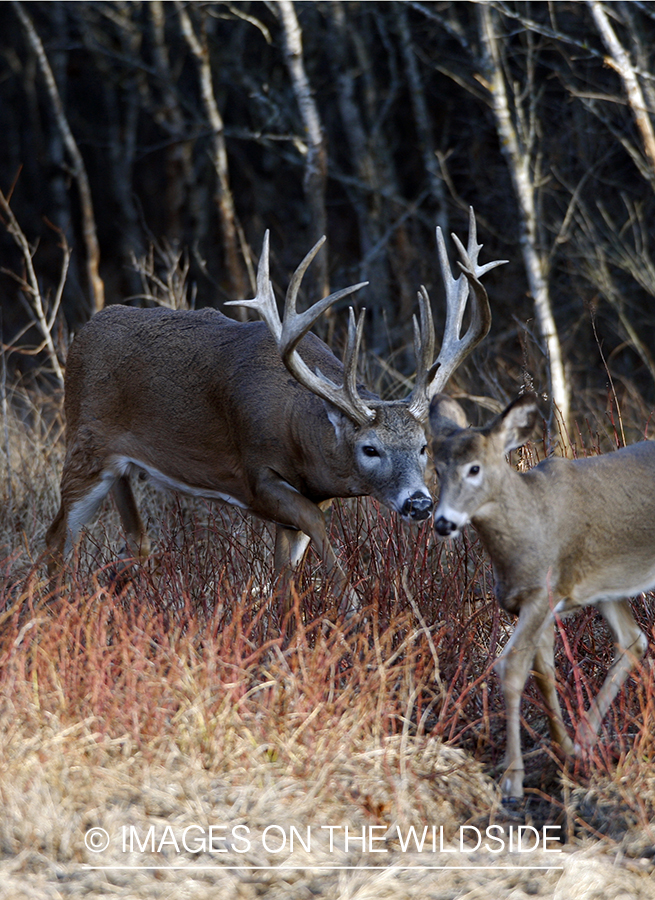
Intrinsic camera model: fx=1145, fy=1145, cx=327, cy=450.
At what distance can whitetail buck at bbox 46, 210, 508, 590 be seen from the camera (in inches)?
189

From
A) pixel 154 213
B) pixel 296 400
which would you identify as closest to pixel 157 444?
pixel 296 400

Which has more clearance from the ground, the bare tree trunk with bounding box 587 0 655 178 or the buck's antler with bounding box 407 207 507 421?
the bare tree trunk with bounding box 587 0 655 178

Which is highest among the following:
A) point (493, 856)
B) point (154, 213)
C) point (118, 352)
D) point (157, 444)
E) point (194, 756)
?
point (154, 213)

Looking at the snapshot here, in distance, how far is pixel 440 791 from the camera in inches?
138

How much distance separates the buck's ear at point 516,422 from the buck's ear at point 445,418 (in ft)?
0.40

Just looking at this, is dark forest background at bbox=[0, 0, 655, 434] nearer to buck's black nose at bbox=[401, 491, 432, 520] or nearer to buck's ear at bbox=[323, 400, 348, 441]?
buck's ear at bbox=[323, 400, 348, 441]

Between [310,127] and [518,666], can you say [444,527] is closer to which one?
[518,666]

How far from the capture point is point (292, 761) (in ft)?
11.5

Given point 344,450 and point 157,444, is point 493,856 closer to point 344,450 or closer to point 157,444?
point 344,450

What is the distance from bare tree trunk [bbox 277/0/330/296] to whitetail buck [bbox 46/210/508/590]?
300 cm

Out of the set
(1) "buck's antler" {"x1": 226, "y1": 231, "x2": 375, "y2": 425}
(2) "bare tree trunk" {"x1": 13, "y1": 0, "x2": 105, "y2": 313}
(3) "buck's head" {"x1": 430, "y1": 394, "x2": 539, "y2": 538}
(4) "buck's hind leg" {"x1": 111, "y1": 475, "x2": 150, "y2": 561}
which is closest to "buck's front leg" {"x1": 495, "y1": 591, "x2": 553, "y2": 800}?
(3) "buck's head" {"x1": 430, "y1": 394, "x2": 539, "y2": 538}

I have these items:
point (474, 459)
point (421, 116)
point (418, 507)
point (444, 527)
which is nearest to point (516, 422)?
point (474, 459)

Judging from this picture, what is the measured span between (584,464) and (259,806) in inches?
56.6

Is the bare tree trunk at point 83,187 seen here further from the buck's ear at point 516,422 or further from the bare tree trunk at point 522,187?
the buck's ear at point 516,422
